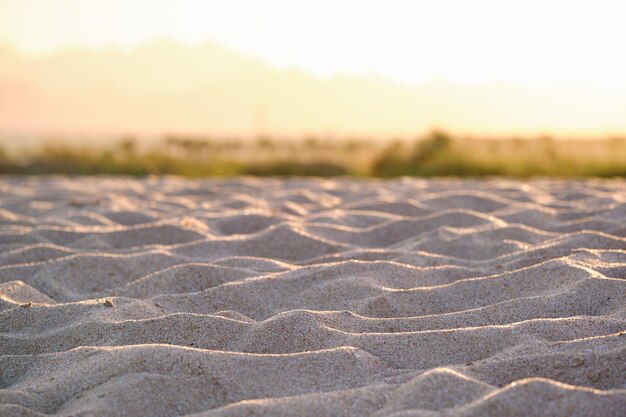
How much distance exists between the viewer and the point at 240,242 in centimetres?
301

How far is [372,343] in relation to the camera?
1756 millimetres

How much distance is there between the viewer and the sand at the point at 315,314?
1.49m

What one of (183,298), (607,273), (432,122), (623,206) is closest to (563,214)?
(623,206)

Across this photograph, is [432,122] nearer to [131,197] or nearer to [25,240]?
[131,197]

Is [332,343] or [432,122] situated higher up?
[432,122]

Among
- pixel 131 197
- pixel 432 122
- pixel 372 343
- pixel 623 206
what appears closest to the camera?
pixel 372 343

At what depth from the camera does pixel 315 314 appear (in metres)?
1.94

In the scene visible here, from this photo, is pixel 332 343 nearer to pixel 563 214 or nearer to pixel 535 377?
pixel 535 377

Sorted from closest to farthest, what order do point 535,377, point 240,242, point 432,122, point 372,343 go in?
point 535,377 → point 372,343 → point 240,242 → point 432,122

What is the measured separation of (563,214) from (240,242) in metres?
1.62

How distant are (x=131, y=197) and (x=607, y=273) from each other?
327cm

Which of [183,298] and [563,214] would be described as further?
[563,214]

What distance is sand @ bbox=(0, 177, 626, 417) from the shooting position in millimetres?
1491

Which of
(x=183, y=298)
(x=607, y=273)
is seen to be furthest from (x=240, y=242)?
(x=607, y=273)
